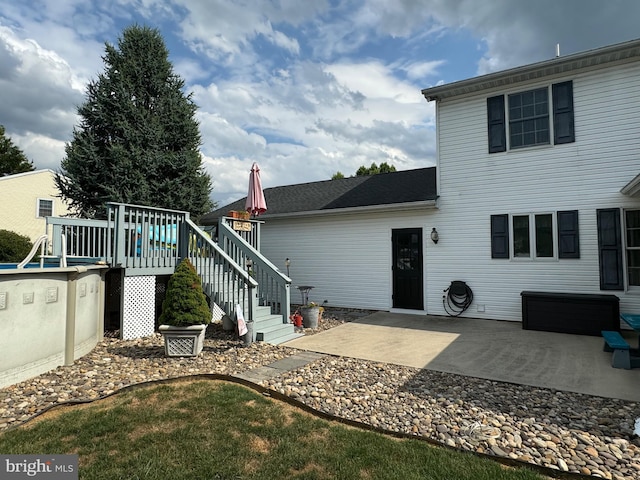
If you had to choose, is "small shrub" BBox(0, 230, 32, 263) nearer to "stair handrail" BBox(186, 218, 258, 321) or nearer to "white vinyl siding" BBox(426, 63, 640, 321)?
"stair handrail" BBox(186, 218, 258, 321)

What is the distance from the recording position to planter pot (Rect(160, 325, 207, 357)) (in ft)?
16.5

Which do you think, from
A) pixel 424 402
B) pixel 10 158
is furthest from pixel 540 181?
pixel 10 158

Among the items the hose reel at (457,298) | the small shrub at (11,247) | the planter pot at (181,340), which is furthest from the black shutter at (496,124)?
the small shrub at (11,247)

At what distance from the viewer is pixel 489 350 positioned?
565 cm

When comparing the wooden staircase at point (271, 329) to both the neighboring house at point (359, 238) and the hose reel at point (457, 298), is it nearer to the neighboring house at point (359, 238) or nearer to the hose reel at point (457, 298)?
the neighboring house at point (359, 238)

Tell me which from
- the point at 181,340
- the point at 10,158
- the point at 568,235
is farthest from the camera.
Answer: the point at 10,158

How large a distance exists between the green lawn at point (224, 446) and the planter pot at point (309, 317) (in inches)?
160

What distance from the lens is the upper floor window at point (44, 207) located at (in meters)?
19.3

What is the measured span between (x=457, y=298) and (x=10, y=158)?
102 feet

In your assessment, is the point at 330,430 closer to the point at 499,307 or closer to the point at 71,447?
the point at 71,447

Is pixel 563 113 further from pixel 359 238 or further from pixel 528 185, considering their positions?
pixel 359 238

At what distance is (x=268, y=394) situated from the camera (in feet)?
12.3

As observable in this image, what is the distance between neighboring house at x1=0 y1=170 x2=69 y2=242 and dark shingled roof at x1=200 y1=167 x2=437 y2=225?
1248 cm

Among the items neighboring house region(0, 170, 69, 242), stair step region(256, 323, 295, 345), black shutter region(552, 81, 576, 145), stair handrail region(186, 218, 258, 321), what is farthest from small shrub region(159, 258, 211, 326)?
neighboring house region(0, 170, 69, 242)
